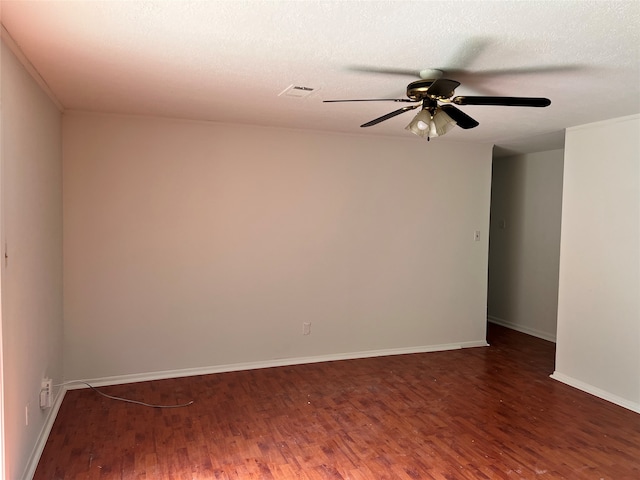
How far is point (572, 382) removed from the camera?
4.16 m

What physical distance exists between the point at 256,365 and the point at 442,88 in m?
3.12

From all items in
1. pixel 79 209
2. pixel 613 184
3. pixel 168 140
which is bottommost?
pixel 79 209

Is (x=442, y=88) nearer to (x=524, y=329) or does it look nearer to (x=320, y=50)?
(x=320, y=50)

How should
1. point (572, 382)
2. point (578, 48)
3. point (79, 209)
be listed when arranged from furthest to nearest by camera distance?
point (572, 382)
point (79, 209)
point (578, 48)

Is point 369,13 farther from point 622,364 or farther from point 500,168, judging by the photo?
point 500,168

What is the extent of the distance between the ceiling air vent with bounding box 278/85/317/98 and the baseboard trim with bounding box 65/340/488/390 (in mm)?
2543

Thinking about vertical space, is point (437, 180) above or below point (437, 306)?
above

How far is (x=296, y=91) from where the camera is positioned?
3.12 meters

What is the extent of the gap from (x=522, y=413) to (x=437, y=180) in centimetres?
253

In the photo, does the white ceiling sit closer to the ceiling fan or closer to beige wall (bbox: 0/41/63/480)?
the ceiling fan

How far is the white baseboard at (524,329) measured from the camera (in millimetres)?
5705

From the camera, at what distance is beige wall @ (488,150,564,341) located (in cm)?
572

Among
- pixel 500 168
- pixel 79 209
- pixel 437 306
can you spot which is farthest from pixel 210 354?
pixel 500 168

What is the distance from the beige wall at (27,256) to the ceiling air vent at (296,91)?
1.50 metres
